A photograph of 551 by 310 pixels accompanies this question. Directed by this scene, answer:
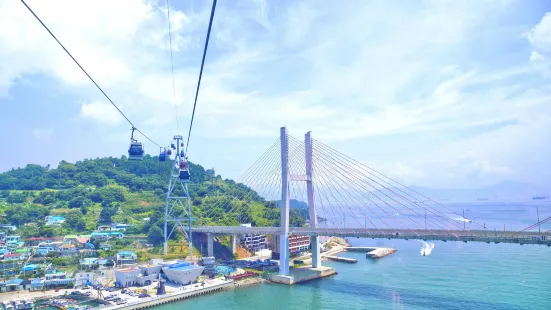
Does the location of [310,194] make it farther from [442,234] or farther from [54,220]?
[54,220]

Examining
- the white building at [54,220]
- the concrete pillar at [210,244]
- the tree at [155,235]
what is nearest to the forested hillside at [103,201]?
the tree at [155,235]

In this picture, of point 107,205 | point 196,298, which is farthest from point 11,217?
point 196,298

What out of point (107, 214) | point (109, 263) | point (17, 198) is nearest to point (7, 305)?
point (109, 263)

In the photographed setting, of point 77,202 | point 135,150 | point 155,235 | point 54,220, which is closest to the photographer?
point 135,150

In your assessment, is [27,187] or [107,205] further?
[27,187]

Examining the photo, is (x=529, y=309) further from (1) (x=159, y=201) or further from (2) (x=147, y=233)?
(1) (x=159, y=201)

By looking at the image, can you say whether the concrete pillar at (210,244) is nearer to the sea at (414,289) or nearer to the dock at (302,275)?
the dock at (302,275)

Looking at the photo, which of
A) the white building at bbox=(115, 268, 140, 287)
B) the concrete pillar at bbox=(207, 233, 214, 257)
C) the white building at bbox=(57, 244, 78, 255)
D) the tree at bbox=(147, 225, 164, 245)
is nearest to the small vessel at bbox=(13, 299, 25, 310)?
the white building at bbox=(115, 268, 140, 287)
